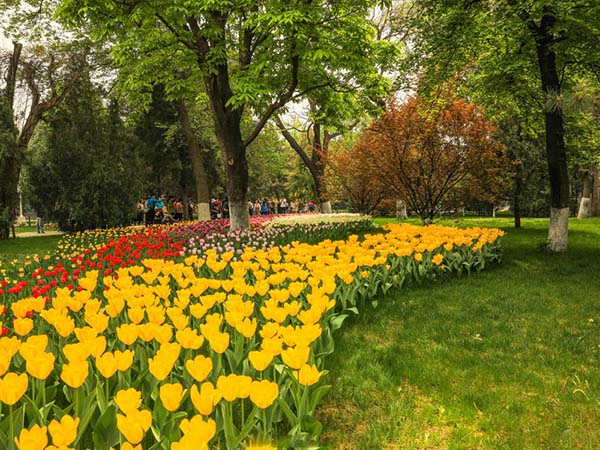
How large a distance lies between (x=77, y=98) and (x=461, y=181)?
15944 mm

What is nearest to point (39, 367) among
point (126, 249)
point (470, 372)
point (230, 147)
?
point (470, 372)

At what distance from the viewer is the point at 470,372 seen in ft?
12.3

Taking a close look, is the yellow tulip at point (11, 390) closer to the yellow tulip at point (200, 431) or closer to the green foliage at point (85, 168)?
the yellow tulip at point (200, 431)

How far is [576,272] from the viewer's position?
7715 millimetres

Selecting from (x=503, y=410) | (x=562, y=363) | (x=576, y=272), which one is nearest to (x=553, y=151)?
(x=576, y=272)

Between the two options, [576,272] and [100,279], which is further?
[576,272]

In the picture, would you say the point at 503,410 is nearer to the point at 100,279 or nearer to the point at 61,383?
the point at 61,383

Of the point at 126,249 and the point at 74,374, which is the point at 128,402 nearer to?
the point at 74,374

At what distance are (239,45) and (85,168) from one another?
9207 mm

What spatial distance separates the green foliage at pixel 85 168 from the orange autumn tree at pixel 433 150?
38.0 ft

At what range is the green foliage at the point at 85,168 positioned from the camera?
17.9m

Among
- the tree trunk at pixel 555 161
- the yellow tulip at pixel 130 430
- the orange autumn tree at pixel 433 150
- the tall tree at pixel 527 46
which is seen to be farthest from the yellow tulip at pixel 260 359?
the orange autumn tree at pixel 433 150

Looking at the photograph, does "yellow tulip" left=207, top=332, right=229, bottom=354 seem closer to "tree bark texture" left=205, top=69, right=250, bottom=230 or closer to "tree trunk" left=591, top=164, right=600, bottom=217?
"tree bark texture" left=205, top=69, right=250, bottom=230

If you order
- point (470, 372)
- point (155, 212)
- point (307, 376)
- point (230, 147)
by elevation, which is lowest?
point (470, 372)
